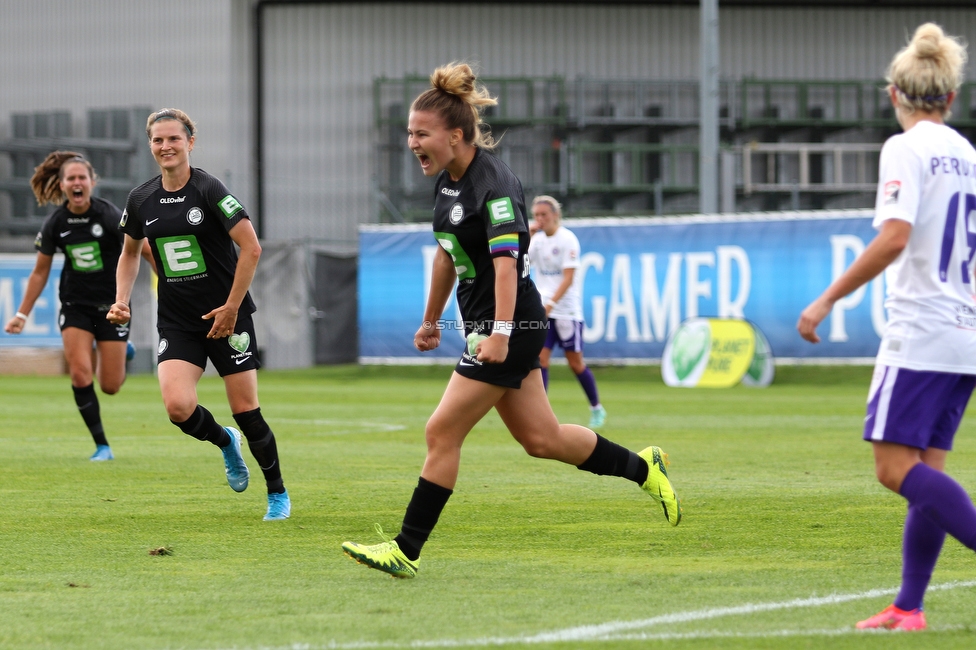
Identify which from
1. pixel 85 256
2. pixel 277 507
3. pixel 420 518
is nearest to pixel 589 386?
pixel 85 256

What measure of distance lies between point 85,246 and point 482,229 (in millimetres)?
5797

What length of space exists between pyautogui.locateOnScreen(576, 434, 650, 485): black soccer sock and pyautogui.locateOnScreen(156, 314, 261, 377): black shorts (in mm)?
1955

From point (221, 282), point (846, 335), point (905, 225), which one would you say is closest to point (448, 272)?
point (221, 282)

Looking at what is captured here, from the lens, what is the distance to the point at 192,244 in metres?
7.09

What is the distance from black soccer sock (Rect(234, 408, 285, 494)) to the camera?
7.21m

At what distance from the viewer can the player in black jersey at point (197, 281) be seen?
22.9 feet

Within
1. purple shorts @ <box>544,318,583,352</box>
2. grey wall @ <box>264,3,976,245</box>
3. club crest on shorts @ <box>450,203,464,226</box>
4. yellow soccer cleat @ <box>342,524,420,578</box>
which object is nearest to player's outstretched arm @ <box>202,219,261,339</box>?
club crest on shorts @ <box>450,203,464,226</box>

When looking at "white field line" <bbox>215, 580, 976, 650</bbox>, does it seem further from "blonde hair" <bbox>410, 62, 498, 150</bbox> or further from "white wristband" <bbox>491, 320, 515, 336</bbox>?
"blonde hair" <bbox>410, 62, 498, 150</bbox>

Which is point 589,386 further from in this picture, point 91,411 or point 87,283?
point 87,283

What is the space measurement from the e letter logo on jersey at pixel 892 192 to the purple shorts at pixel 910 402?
1.72ft

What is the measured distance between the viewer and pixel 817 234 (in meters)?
20.5

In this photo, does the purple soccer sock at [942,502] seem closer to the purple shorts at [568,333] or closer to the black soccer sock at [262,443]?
the black soccer sock at [262,443]

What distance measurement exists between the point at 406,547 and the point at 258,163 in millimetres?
26751

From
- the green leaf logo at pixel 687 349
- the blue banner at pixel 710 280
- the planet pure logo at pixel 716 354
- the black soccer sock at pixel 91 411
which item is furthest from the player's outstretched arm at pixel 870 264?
the green leaf logo at pixel 687 349
